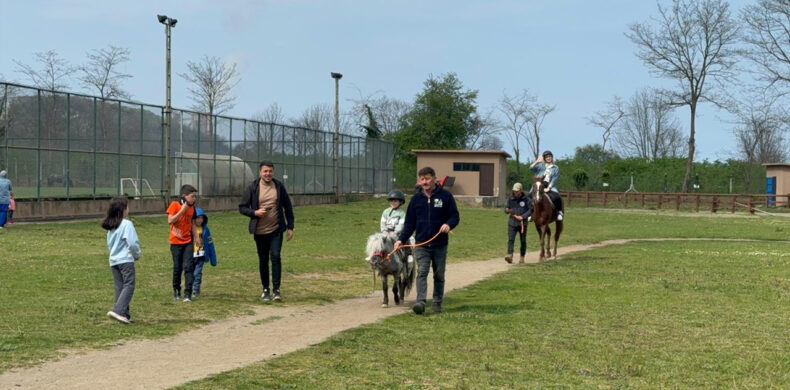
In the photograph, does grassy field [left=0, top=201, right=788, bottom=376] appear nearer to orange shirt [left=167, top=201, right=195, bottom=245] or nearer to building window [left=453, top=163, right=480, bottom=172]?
orange shirt [left=167, top=201, right=195, bottom=245]

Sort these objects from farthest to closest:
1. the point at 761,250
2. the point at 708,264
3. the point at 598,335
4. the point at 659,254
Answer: the point at 761,250
the point at 659,254
the point at 708,264
the point at 598,335

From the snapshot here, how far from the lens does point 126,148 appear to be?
36812 mm

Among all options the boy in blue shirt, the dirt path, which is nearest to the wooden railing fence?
the boy in blue shirt

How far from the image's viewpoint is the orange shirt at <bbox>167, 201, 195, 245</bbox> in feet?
42.1

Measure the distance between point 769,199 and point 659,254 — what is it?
45.1m

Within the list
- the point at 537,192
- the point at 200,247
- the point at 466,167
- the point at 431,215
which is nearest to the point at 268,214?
the point at 200,247

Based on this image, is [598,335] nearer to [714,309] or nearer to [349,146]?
[714,309]

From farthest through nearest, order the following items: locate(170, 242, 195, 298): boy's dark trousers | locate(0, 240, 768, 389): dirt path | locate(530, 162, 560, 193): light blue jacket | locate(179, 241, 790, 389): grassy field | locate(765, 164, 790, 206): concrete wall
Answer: locate(765, 164, 790, 206): concrete wall
locate(530, 162, 560, 193): light blue jacket
locate(170, 242, 195, 298): boy's dark trousers
locate(179, 241, 790, 389): grassy field
locate(0, 240, 768, 389): dirt path

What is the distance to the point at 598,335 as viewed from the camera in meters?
10.2

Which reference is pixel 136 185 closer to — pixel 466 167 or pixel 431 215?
pixel 431 215

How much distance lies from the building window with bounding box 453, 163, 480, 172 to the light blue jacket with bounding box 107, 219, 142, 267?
56.4m

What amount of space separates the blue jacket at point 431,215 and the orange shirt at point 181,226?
312cm

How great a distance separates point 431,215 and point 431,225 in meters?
0.14

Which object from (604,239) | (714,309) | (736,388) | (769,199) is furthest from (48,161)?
(769,199)
